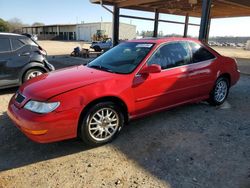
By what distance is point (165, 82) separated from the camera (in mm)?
4184

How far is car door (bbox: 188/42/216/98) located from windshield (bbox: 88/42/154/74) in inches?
39.3

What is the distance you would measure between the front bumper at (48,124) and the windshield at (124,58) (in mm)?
1155

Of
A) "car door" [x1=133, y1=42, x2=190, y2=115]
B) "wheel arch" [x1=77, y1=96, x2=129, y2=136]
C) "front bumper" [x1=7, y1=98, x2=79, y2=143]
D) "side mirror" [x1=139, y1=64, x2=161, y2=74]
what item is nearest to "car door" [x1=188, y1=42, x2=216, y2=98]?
"car door" [x1=133, y1=42, x2=190, y2=115]

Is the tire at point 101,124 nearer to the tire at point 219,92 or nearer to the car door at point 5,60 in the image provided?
the tire at point 219,92

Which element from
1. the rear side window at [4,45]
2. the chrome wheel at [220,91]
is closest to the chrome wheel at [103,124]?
the chrome wheel at [220,91]

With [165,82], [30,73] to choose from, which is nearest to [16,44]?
[30,73]

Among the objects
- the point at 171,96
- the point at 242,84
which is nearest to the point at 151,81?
the point at 171,96

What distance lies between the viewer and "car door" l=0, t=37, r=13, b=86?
6.19 metres

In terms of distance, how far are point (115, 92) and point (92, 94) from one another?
38cm

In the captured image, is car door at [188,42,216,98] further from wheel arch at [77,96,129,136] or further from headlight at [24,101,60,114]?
headlight at [24,101,60,114]

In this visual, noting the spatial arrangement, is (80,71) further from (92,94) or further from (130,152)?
(130,152)

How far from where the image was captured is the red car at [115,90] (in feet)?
10.4

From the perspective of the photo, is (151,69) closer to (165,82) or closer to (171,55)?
(165,82)

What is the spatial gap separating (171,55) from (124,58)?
33.6 inches
